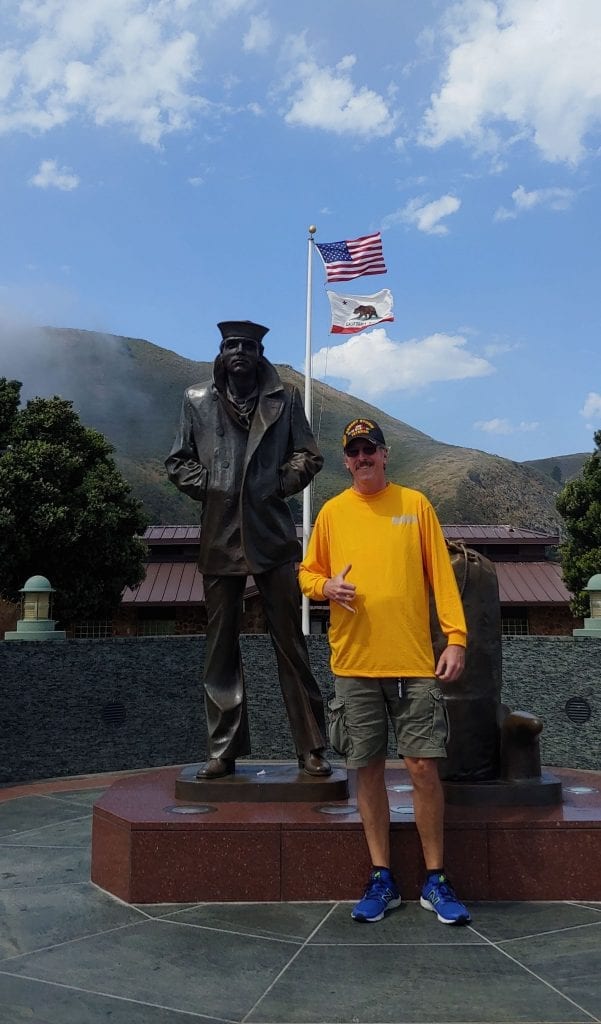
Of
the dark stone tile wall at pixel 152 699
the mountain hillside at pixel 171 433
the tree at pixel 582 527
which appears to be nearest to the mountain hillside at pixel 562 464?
the mountain hillside at pixel 171 433

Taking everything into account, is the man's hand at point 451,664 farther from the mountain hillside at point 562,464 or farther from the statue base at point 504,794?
the mountain hillside at point 562,464

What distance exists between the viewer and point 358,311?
48.9 feet

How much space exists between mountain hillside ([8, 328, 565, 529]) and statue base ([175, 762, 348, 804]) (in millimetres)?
61457

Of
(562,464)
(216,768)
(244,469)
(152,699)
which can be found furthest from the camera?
(562,464)

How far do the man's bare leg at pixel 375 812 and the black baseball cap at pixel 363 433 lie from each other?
4.23 ft

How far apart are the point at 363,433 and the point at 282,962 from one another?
6.48ft

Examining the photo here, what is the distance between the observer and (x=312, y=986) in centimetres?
257

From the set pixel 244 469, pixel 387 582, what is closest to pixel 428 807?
pixel 387 582

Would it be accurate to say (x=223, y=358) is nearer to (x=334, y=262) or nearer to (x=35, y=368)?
(x=334, y=262)

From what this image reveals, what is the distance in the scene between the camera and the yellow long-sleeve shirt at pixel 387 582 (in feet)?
A: 10.3

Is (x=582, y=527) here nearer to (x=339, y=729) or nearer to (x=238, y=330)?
(x=238, y=330)

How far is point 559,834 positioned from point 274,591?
1795 millimetres

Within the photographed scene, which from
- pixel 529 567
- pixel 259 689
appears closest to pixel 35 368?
pixel 529 567

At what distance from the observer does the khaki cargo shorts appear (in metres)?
3.10
